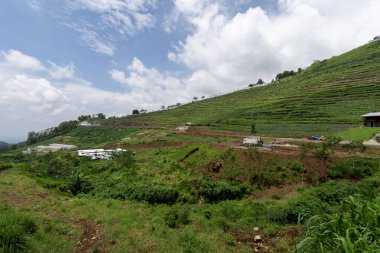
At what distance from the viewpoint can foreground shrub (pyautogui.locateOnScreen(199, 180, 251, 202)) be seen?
54.3 ft

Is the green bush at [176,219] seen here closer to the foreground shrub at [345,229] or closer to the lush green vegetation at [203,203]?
the lush green vegetation at [203,203]

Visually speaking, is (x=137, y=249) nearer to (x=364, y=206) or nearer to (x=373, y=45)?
(x=364, y=206)

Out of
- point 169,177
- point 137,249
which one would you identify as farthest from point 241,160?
point 137,249

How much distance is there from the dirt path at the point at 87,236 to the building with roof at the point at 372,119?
1539 inches

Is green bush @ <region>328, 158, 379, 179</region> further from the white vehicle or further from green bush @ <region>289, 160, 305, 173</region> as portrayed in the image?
the white vehicle

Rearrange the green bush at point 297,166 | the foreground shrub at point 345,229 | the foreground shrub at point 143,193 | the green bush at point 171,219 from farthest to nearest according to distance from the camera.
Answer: the green bush at point 297,166 < the foreground shrub at point 143,193 < the green bush at point 171,219 < the foreground shrub at point 345,229

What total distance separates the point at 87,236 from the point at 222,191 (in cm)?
871

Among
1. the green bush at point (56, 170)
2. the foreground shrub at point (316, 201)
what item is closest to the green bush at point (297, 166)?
the foreground shrub at point (316, 201)

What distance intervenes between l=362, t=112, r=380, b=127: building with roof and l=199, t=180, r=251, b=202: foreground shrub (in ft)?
96.4

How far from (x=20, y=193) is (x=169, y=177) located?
10.4 meters

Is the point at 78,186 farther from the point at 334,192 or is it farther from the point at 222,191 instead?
the point at 334,192

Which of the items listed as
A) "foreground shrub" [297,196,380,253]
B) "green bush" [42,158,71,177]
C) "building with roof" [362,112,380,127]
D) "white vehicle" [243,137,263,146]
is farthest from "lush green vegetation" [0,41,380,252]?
"building with roof" [362,112,380,127]

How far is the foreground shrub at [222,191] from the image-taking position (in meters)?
16.5

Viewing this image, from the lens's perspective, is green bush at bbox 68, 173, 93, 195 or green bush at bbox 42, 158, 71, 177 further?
green bush at bbox 42, 158, 71, 177
